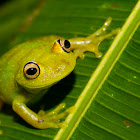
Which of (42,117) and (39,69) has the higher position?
(39,69)

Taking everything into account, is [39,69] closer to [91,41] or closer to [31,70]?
[31,70]

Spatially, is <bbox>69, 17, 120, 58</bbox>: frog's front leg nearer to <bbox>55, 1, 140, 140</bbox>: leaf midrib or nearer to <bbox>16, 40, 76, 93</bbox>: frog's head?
<bbox>55, 1, 140, 140</bbox>: leaf midrib

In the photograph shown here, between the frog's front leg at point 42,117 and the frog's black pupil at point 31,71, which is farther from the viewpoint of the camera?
the frog's front leg at point 42,117

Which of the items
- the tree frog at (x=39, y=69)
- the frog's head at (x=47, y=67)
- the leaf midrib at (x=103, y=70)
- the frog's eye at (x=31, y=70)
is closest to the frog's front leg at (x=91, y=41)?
the tree frog at (x=39, y=69)

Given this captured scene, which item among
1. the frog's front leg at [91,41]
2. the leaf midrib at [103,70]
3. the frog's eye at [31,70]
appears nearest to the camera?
the frog's eye at [31,70]

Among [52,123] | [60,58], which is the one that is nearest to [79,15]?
[60,58]

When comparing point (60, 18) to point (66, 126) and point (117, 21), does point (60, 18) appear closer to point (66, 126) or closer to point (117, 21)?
point (117, 21)

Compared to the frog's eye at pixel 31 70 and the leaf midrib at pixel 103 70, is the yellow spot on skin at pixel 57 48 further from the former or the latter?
the leaf midrib at pixel 103 70

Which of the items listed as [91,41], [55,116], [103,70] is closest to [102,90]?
[103,70]
